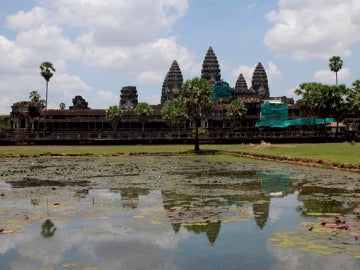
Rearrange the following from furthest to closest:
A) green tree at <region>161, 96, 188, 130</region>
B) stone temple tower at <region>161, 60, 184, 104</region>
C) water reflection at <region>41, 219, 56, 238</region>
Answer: stone temple tower at <region>161, 60, 184, 104</region> < green tree at <region>161, 96, 188, 130</region> < water reflection at <region>41, 219, 56, 238</region>

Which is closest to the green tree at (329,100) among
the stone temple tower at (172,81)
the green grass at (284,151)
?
the green grass at (284,151)

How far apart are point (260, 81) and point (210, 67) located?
20.7 metres

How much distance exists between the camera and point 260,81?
17188 cm

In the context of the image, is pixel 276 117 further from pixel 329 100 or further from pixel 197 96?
pixel 197 96

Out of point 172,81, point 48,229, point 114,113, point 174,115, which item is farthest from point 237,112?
point 48,229

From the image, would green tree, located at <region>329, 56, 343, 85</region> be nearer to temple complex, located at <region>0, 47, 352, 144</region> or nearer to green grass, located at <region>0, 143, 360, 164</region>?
temple complex, located at <region>0, 47, 352, 144</region>

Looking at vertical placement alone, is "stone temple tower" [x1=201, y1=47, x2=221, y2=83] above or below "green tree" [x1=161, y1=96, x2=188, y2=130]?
above

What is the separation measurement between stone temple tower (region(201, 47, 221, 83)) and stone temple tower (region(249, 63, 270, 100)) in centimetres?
1555

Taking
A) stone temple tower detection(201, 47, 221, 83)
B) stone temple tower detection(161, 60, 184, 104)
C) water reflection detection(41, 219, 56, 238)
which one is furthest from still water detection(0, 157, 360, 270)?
stone temple tower detection(201, 47, 221, 83)

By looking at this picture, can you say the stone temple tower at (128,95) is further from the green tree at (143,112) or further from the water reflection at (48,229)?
the water reflection at (48,229)

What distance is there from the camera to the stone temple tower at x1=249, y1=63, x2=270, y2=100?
169 meters

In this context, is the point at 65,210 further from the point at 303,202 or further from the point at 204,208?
the point at 303,202

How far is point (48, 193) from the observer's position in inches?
747

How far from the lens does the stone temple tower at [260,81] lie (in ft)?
553
